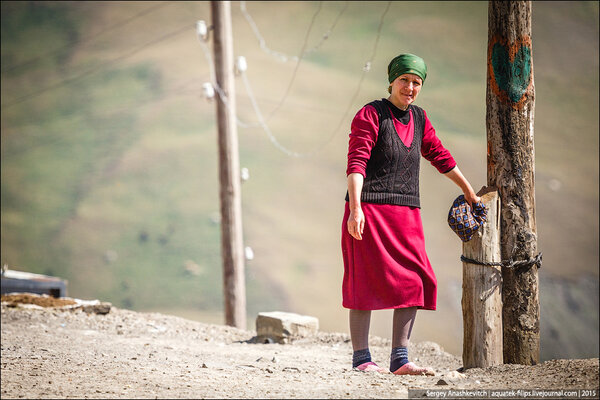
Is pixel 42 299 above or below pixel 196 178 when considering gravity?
below

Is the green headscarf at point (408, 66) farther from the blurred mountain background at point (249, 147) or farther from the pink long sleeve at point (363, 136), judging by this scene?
the blurred mountain background at point (249, 147)

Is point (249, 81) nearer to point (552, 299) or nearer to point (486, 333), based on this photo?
point (552, 299)

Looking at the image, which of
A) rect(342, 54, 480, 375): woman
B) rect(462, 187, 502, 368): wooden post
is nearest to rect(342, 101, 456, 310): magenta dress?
rect(342, 54, 480, 375): woman

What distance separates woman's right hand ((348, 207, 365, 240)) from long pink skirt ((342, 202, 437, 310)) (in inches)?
5.2

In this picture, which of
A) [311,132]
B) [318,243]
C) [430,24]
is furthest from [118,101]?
[430,24]

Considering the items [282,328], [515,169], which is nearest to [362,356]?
[515,169]

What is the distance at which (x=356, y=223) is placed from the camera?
3.61 metres

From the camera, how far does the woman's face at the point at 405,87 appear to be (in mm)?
3820

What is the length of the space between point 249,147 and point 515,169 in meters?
7.24

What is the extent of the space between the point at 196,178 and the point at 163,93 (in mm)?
1586

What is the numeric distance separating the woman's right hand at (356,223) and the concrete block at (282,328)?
3377 mm

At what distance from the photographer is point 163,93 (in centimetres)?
1145

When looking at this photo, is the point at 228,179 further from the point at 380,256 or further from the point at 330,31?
the point at 380,256

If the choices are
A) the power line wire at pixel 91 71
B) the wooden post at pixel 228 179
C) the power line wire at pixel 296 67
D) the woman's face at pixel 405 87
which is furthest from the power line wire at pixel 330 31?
the woman's face at pixel 405 87
